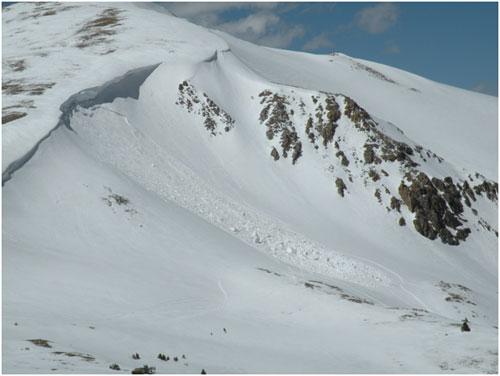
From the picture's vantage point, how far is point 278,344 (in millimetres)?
21656

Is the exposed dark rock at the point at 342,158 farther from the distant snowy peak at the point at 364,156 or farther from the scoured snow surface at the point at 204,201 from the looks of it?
the scoured snow surface at the point at 204,201

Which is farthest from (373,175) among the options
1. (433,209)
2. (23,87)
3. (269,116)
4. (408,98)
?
(408,98)

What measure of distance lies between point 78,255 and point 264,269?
10.9 m

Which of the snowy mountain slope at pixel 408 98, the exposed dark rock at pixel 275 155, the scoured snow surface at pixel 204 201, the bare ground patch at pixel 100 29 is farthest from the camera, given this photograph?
the snowy mountain slope at pixel 408 98

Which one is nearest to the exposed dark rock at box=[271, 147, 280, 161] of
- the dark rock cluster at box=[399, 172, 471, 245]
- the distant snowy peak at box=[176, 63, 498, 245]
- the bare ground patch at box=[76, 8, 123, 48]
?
the distant snowy peak at box=[176, 63, 498, 245]

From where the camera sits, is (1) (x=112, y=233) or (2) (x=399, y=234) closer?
(1) (x=112, y=233)

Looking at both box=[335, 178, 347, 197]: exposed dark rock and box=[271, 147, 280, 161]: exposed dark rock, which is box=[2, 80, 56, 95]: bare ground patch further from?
box=[335, 178, 347, 197]: exposed dark rock

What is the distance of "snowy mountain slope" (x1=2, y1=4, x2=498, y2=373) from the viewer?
2033cm

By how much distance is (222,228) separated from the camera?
126ft

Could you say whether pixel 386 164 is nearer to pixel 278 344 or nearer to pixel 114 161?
pixel 114 161

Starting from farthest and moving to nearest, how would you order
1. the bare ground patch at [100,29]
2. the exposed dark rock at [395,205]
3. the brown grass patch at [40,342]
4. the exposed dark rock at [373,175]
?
the bare ground patch at [100,29], the exposed dark rock at [373,175], the exposed dark rock at [395,205], the brown grass patch at [40,342]

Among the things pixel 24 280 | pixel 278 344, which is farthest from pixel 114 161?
pixel 278 344

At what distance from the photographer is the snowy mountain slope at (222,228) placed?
20.3 m

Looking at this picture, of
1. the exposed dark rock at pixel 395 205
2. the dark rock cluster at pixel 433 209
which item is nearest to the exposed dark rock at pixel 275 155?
the exposed dark rock at pixel 395 205
